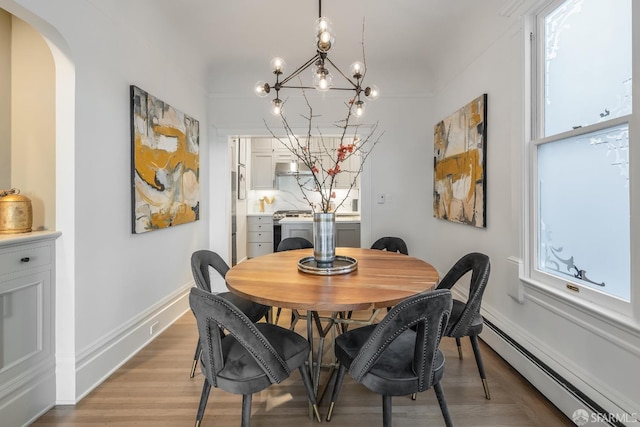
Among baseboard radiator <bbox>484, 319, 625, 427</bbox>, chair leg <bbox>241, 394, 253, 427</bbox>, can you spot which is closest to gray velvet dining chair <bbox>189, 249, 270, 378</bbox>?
chair leg <bbox>241, 394, 253, 427</bbox>

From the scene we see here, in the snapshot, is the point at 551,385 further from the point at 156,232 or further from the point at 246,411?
the point at 156,232

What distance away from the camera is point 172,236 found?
9.50 ft

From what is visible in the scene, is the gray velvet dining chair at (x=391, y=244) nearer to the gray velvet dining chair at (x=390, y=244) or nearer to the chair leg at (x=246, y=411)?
the gray velvet dining chair at (x=390, y=244)

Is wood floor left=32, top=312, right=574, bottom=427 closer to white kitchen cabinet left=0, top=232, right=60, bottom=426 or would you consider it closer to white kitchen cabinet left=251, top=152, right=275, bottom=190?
white kitchen cabinet left=0, top=232, right=60, bottom=426

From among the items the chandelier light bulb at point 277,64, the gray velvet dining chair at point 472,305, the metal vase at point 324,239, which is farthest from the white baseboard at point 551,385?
the chandelier light bulb at point 277,64

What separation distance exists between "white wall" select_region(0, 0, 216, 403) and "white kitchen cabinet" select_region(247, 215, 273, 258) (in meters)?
3.19

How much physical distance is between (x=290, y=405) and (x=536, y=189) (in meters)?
2.00

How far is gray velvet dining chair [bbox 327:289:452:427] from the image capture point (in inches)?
46.7

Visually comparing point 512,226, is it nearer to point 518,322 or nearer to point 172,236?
point 518,322

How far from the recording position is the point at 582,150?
1.62m

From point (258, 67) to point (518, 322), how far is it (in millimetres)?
3509

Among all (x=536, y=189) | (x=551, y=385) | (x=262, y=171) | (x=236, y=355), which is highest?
(x=262, y=171)

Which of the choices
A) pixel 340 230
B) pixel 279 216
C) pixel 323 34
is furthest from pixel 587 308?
pixel 279 216

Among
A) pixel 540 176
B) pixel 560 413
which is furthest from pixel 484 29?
pixel 560 413
